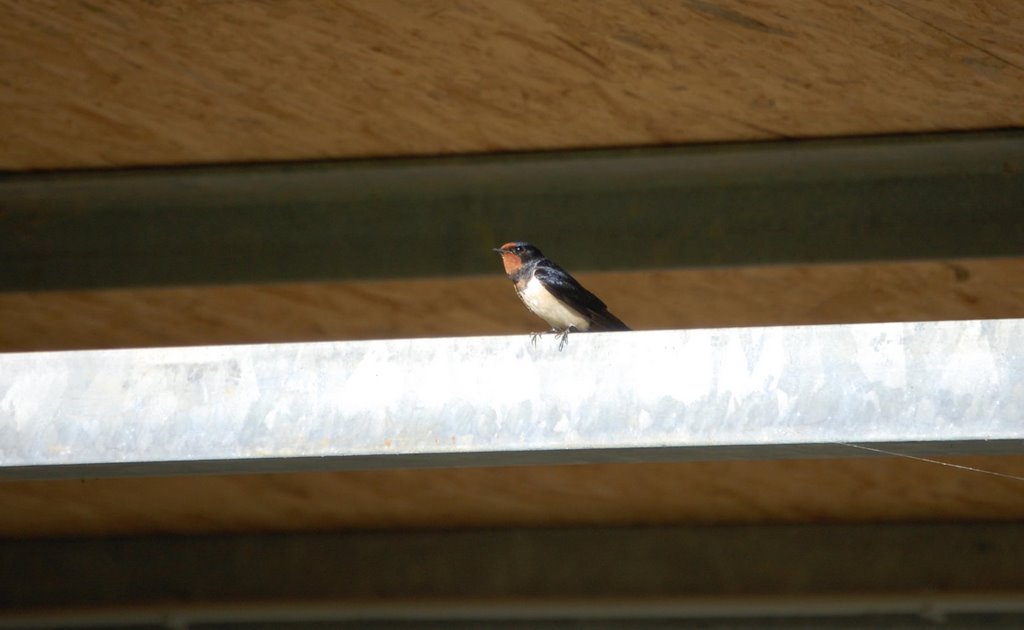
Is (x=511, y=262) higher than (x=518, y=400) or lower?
higher

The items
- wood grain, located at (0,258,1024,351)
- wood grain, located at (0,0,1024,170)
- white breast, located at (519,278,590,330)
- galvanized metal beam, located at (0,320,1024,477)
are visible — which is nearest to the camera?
galvanized metal beam, located at (0,320,1024,477)

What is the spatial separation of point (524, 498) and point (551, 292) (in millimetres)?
2005

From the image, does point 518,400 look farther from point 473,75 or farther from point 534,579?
point 534,579

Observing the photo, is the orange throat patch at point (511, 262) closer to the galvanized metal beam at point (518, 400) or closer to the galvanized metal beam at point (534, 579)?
the galvanized metal beam at point (518, 400)

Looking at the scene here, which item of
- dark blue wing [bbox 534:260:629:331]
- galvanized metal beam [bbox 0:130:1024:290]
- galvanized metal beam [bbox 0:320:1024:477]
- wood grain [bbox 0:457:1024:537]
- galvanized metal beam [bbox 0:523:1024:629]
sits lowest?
galvanized metal beam [bbox 0:320:1024:477]

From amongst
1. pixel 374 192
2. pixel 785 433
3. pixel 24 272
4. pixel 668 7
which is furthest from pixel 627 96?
pixel 24 272

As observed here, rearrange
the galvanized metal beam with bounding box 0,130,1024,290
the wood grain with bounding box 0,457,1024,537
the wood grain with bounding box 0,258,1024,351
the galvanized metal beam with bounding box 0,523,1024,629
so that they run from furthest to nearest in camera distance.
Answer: the galvanized metal beam with bounding box 0,523,1024,629 → the wood grain with bounding box 0,457,1024,537 → the wood grain with bounding box 0,258,1024,351 → the galvanized metal beam with bounding box 0,130,1024,290

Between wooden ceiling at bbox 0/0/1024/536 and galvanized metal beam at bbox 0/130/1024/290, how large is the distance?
62 millimetres

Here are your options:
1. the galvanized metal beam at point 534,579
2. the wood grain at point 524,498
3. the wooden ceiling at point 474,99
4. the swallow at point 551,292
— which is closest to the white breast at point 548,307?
the swallow at point 551,292

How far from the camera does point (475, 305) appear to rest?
460 cm

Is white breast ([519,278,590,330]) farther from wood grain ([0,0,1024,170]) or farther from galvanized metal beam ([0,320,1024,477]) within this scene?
galvanized metal beam ([0,320,1024,477])

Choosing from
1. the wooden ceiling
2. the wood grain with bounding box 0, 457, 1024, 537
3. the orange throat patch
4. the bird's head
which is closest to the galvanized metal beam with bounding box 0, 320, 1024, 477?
the wooden ceiling

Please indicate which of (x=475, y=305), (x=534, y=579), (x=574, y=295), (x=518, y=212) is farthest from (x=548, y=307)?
(x=534, y=579)

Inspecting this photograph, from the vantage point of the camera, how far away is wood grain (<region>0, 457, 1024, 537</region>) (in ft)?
17.8
